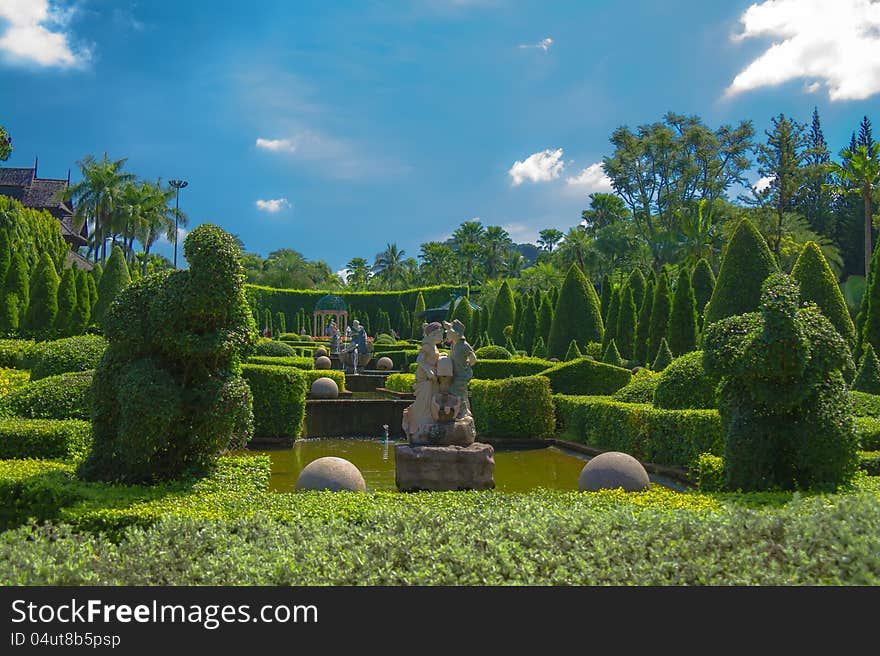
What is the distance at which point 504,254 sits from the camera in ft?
247

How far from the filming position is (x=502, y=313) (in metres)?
41.5

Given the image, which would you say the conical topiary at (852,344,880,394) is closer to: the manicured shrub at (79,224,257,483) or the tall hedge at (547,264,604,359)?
the tall hedge at (547,264,604,359)

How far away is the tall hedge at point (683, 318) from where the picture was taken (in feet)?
75.1

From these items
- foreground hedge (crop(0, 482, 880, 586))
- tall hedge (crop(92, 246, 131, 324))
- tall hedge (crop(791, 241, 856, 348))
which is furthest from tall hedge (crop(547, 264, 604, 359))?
foreground hedge (crop(0, 482, 880, 586))

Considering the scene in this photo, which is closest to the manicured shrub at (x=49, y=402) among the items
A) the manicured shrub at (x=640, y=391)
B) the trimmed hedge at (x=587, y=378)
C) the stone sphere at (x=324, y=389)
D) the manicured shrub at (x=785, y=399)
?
the manicured shrub at (x=785, y=399)

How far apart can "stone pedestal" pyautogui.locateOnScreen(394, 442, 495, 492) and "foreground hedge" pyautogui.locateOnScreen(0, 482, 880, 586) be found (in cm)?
408

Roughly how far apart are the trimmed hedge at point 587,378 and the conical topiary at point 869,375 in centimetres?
502

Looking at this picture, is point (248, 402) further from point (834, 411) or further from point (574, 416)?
point (574, 416)

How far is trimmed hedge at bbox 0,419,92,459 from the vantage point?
8.44 m

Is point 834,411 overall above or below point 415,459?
above

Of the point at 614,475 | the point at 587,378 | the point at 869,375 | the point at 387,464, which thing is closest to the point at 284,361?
the point at 587,378

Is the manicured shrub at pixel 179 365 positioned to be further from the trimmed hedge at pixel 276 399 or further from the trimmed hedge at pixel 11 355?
the trimmed hedge at pixel 11 355
